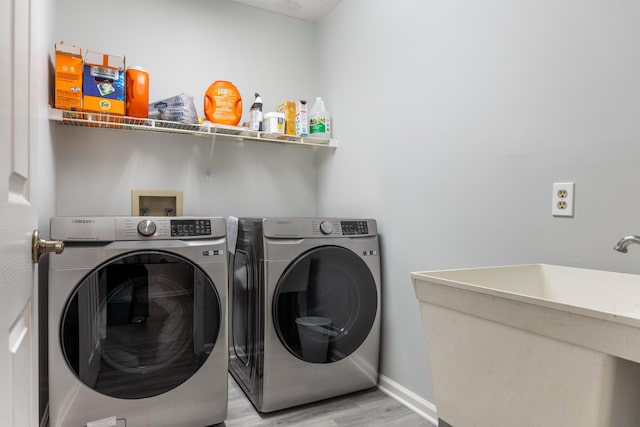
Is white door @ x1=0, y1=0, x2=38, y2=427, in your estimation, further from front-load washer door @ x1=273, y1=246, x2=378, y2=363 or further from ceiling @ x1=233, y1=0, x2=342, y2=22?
ceiling @ x1=233, y1=0, x2=342, y2=22

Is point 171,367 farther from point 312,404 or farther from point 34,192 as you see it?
point 34,192

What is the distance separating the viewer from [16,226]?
617 mm

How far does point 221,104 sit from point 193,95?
28cm

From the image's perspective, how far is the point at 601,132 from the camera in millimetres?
1152

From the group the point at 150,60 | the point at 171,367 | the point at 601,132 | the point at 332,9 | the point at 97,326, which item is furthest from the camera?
the point at 332,9

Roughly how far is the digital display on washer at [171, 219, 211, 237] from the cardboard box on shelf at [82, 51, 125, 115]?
678 mm

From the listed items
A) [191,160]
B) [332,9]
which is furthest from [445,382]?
[332,9]

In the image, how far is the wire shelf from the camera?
1764mm

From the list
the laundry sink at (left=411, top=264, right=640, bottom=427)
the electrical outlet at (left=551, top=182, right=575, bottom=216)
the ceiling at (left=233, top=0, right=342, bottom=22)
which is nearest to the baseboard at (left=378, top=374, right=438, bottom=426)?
the laundry sink at (left=411, top=264, right=640, bottom=427)

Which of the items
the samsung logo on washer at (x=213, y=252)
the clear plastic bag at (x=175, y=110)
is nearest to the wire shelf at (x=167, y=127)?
the clear plastic bag at (x=175, y=110)

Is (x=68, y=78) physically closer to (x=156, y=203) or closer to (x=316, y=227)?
(x=156, y=203)

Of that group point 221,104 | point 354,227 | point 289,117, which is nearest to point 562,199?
point 354,227

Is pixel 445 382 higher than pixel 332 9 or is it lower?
lower

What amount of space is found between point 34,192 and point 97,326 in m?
0.83
